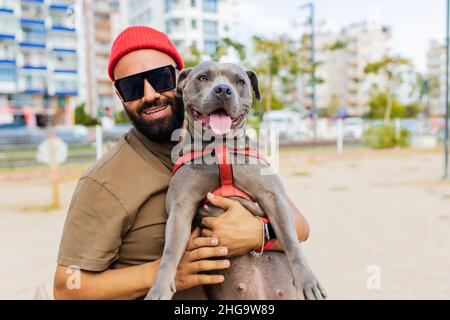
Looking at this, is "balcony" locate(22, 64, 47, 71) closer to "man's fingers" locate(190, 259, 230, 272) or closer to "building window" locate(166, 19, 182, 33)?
"building window" locate(166, 19, 182, 33)

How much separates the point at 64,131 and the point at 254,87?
2367 centimetres

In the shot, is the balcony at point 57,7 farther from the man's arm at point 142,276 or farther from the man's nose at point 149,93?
the man's arm at point 142,276

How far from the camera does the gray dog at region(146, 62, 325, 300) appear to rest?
2.27 metres

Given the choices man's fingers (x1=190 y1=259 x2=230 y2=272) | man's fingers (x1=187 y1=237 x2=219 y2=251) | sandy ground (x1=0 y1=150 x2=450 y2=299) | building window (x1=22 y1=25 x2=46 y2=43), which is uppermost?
building window (x1=22 y1=25 x2=46 y2=43)

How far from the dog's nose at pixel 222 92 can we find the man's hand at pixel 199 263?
685 millimetres

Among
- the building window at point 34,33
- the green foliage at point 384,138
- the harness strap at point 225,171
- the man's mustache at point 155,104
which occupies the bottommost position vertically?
the green foliage at point 384,138

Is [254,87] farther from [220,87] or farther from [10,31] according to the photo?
[10,31]

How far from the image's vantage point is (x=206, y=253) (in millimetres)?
2260

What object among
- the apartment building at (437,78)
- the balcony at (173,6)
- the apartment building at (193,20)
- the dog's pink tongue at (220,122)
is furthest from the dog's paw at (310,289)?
the balcony at (173,6)

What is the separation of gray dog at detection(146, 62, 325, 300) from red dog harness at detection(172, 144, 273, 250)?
3 cm

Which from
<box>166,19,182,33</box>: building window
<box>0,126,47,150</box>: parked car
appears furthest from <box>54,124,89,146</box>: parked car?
<box>166,19,182,33</box>: building window

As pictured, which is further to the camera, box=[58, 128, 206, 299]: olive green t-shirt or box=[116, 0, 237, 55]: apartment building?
box=[116, 0, 237, 55]: apartment building

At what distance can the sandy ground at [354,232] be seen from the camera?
5789 millimetres

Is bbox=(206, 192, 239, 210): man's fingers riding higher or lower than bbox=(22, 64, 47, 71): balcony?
lower
